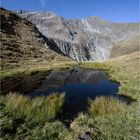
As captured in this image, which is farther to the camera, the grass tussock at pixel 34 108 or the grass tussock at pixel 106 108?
the grass tussock at pixel 106 108

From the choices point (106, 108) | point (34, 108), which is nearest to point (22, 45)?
point (34, 108)

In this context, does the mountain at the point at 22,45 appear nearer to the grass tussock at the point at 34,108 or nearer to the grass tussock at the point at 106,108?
the grass tussock at the point at 34,108

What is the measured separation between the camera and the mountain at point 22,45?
73.7 meters

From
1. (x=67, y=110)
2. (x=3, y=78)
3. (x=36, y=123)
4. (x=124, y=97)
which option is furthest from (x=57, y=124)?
(x=3, y=78)

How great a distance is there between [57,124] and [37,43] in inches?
3655

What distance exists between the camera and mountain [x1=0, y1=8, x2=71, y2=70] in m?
73.7

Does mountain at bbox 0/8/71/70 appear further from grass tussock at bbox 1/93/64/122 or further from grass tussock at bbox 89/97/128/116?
grass tussock at bbox 89/97/128/116

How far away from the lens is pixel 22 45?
9200 centimetres

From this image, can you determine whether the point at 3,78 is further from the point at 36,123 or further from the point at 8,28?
the point at 8,28

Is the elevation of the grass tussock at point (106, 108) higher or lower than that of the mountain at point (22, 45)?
lower

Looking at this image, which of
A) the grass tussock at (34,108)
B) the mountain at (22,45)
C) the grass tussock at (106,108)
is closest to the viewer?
the grass tussock at (34,108)

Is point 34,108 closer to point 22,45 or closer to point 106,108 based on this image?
point 106,108

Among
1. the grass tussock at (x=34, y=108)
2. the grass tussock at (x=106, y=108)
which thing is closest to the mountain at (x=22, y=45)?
the grass tussock at (x=34, y=108)

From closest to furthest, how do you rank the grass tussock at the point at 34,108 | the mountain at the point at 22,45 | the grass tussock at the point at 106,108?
the grass tussock at the point at 34,108 < the grass tussock at the point at 106,108 < the mountain at the point at 22,45
